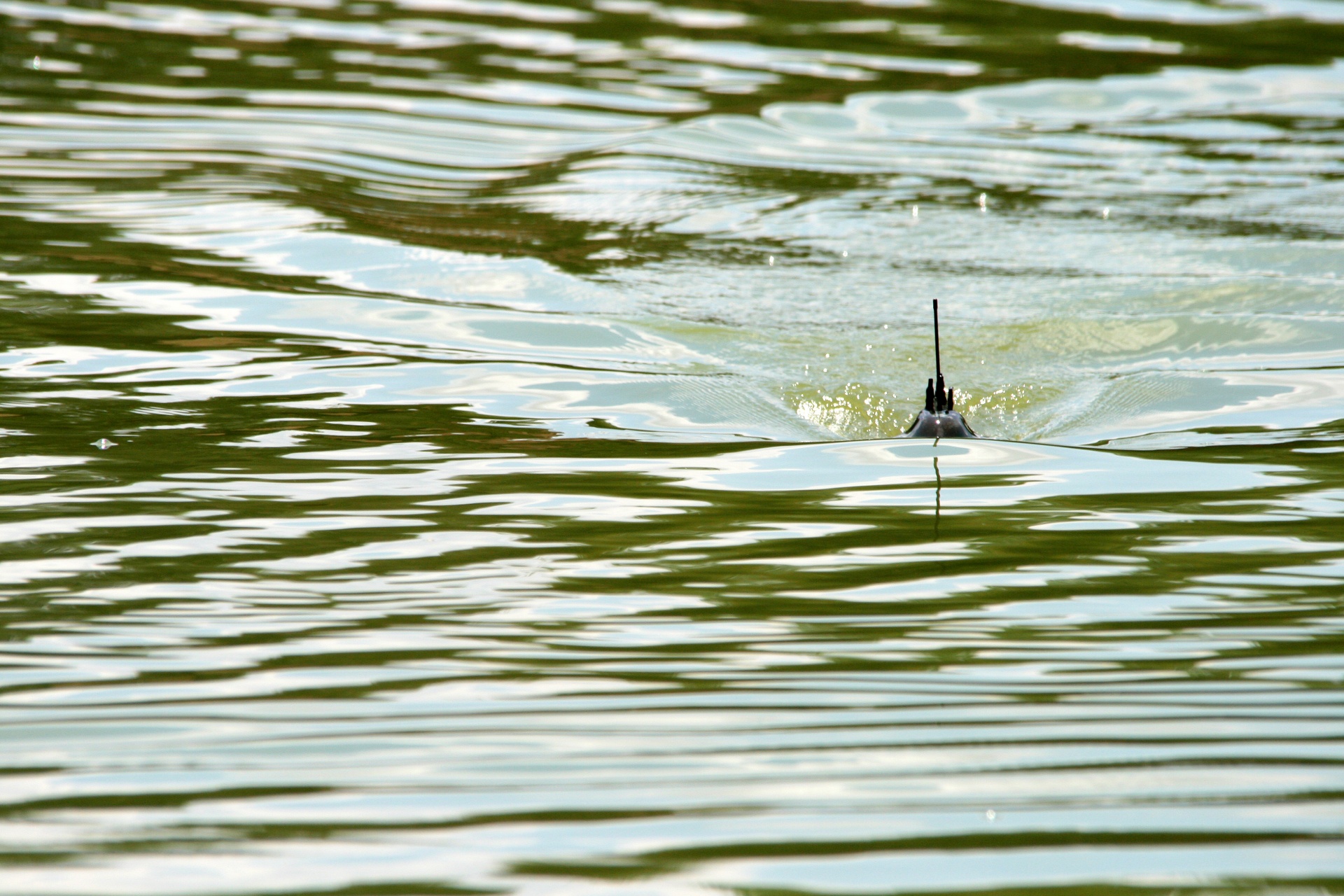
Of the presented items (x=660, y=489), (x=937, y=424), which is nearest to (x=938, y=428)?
(x=937, y=424)

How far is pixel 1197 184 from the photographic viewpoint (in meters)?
7.72

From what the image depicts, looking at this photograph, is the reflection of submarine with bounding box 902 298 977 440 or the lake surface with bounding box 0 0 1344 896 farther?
the reflection of submarine with bounding box 902 298 977 440

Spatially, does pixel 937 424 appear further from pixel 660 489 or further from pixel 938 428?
pixel 660 489

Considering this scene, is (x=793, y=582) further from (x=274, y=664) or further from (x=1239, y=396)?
(x=1239, y=396)

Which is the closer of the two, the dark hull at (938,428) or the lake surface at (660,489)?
the lake surface at (660,489)

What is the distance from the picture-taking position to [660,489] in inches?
148

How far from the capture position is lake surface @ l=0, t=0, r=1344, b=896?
2.11 m

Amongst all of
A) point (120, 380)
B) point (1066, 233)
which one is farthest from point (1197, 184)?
point (120, 380)

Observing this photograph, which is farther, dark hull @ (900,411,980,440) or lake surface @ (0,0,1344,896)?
dark hull @ (900,411,980,440)

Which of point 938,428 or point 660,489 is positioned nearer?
point 660,489

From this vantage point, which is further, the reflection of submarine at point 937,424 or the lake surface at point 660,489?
the reflection of submarine at point 937,424

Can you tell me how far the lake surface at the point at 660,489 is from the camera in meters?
2.11

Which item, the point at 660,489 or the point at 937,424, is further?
the point at 937,424

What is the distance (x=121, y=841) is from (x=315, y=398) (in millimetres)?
2576
